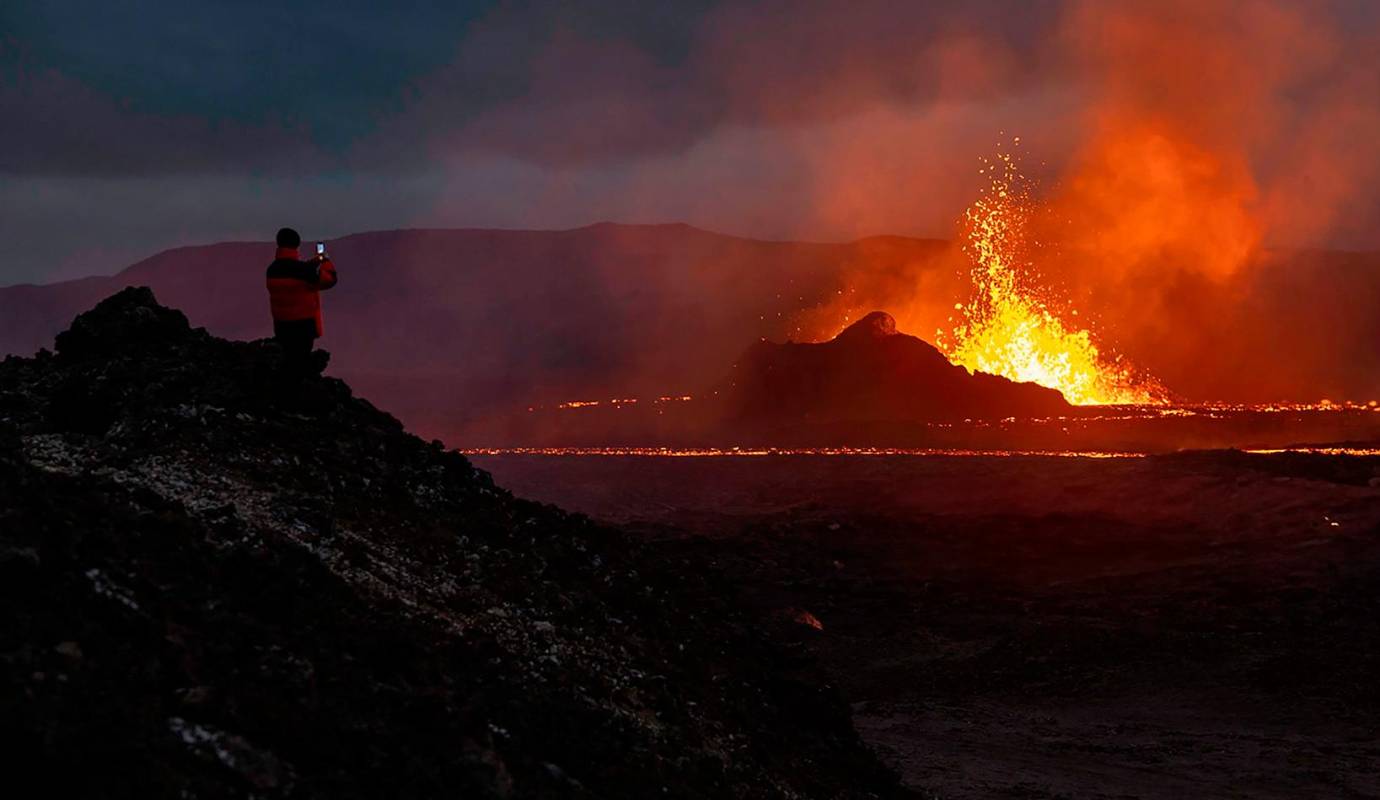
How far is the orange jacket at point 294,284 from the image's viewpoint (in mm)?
11062

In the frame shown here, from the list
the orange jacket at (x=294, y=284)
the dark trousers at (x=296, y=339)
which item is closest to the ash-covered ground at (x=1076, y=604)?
the dark trousers at (x=296, y=339)

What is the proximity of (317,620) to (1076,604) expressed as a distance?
18.1 metres

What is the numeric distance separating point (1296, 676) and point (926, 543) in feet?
34.3

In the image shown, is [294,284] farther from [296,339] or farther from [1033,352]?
[1033,352]

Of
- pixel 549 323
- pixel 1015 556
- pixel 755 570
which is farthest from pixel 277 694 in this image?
pixel 549 323

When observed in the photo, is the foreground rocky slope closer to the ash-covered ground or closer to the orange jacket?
the orange jacket

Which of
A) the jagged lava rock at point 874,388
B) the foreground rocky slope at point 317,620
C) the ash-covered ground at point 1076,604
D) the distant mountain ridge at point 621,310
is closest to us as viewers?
the foreground rocky slope at point 317,620

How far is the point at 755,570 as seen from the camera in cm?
2627

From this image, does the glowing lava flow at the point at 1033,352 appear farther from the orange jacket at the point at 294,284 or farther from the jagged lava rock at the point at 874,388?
the orange jacket at the point at 294,284

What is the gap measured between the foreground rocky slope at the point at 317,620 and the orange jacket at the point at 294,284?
2.08 feet

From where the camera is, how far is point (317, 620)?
7.43 m

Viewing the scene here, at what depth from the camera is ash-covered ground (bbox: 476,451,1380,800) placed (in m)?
15.8

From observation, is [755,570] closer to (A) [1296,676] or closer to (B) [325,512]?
(A) [1296,676]

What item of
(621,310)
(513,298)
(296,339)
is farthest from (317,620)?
(513,298)
